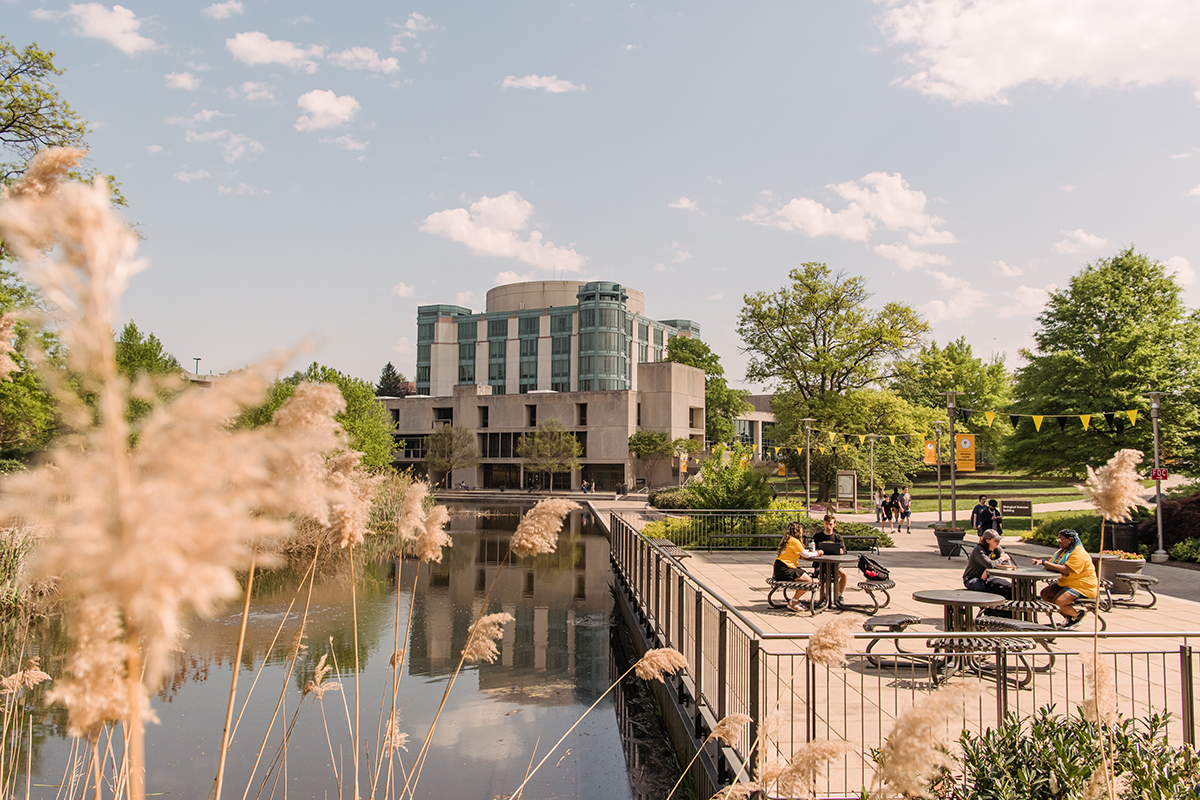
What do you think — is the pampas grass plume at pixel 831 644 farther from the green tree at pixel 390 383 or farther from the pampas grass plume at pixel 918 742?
the green tree at pixel 390 383

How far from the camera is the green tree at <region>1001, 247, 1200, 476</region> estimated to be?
96.6 feet

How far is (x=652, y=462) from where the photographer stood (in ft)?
227

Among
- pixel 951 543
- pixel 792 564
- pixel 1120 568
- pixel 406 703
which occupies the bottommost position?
pixel 406 703

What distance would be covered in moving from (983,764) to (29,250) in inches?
187

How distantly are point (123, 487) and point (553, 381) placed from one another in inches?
3721

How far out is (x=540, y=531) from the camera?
11.0 ft

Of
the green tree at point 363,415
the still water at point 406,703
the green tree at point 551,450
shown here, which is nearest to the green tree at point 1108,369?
the still water at point 406,703

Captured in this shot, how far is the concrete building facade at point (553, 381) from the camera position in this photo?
70.5 metres

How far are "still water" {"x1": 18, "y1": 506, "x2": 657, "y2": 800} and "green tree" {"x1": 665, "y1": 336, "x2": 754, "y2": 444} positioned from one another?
65.2 metres

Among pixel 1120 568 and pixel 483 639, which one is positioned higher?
pixel 483 639

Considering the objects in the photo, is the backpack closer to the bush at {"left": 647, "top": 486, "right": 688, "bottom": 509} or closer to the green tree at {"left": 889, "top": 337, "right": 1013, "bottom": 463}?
the bush at {"left": 647, "top": 486, "right": 688, "bottom": 509}

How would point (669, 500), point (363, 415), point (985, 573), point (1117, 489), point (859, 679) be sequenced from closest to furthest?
point (1117, 489), point (859, 679), point (985, 573), point (669, 500), point (363, 415)

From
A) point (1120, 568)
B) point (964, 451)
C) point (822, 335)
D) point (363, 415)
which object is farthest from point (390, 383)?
point (1120, 568)

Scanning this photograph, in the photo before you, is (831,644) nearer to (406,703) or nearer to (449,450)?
(406,703)
